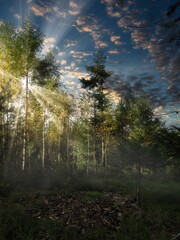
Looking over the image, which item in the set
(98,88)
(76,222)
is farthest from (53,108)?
(76,222)

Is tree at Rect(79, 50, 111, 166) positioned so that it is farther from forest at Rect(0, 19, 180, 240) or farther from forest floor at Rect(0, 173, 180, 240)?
forest floor at Rect(0, 173, 180, 240)

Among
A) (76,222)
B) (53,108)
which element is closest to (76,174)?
(53,108)

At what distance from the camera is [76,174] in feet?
74.6

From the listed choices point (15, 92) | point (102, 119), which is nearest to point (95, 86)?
point (102, 119)

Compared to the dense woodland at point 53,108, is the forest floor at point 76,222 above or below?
below

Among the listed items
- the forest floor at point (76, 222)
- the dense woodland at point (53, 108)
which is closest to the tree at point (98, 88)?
the dense woodland at point (53, 108)

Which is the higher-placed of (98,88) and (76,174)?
(98,88)

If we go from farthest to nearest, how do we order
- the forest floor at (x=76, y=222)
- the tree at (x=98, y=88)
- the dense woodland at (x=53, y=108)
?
the tree at (x=98, y=88) → the dense woodland at (x=53, y=108) → the forest floor at (x=76, y=222)

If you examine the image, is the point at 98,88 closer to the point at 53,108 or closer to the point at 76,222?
the point at 53,108

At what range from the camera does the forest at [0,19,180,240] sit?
673 centimetres

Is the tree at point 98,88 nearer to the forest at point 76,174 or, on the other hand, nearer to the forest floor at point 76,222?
the forest at point 76,174

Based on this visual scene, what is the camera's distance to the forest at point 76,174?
6.73 m

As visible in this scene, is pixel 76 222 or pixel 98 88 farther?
pixel 98 88

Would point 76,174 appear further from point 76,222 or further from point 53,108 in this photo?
point 76,222
